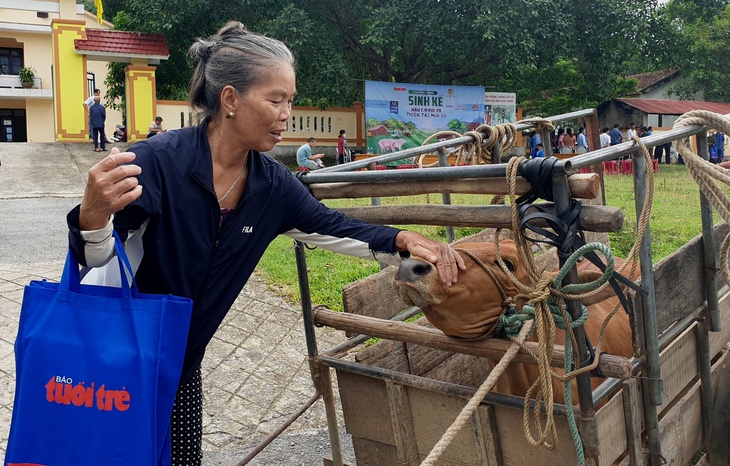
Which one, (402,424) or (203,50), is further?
(402,424)

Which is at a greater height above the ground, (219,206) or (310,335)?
(219,206)

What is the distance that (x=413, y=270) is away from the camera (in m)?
2.01

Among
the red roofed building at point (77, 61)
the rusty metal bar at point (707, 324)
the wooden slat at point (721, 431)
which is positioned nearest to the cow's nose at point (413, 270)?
the rusty metal bar at point (707, 324)

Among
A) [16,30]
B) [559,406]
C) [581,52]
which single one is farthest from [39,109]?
[559,406]

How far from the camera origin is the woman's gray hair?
223 centimetres

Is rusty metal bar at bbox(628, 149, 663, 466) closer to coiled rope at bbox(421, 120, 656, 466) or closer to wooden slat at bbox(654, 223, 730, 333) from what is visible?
coiled rope at bbox(421, 120, 656, 466)

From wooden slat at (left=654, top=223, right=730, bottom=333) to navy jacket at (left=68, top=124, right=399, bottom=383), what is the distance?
946 millimetres

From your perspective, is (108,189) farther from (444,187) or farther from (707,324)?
(707,324)

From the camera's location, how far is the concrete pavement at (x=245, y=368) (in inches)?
161

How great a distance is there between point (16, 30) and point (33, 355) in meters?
29.3

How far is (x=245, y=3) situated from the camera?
18.5 m

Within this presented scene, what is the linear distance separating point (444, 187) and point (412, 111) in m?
16.9

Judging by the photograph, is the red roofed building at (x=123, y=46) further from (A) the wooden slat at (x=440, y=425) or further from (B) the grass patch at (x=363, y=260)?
(A) the wooden slat at (x=440, y=425)

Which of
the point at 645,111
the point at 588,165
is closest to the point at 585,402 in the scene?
the point at 588,165
